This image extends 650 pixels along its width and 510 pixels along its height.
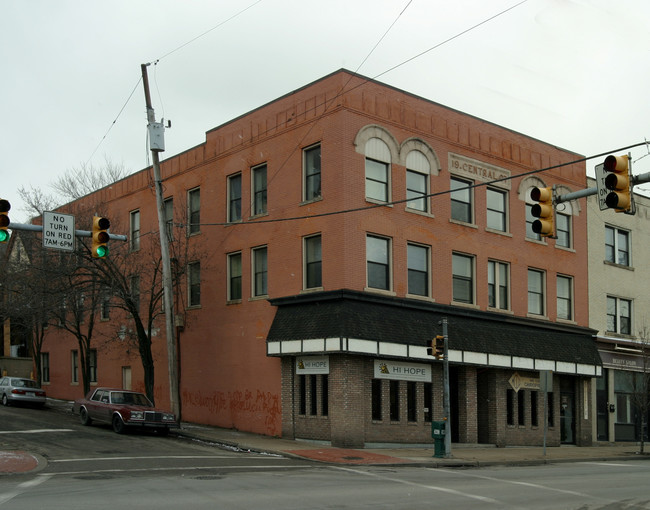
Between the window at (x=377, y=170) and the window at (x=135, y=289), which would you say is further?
the window at (x=135, y=289)

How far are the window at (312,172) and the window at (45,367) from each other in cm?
2514

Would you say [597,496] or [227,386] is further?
[227,386]

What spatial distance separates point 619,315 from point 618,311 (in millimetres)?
217

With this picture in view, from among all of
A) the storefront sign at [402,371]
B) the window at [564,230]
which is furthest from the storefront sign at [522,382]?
the window at [564,230]

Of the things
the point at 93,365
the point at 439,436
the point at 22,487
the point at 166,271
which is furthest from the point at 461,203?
the point at 93,365

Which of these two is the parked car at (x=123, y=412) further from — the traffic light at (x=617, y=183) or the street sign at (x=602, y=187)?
the traffic light at (x=617, y=183)

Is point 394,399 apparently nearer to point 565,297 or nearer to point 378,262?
point 378,262

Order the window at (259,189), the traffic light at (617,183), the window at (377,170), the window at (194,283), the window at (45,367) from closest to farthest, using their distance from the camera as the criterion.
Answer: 1. the traffic light at (617,183)
2. the window at (377,170)
3. the window at (259,189)
4. the window at (194,283)
5. the window at (45,367)

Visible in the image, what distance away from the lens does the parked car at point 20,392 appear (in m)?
35.6

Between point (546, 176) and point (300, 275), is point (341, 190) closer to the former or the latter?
point (300, 275)

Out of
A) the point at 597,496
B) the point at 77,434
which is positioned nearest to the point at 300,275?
the point at 77,434

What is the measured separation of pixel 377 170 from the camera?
2788cm

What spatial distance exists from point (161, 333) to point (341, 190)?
12.9 m

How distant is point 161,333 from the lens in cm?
3509
